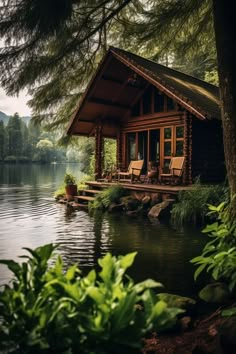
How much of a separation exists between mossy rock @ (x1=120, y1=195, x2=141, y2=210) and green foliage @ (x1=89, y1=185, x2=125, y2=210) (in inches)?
16.1

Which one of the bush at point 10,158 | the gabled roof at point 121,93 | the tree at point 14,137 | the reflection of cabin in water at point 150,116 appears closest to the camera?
the gabled roof at point 121,93

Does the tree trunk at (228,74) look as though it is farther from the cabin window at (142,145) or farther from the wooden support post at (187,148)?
the cabin window at (142,145)

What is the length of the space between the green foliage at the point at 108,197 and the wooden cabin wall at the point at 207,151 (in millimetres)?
3211

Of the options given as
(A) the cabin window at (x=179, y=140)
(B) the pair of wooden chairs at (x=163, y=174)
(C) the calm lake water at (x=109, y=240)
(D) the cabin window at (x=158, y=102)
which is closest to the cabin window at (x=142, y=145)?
(D) the cabin window at (x=158, y=102)

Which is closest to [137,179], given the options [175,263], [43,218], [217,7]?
[43,218]

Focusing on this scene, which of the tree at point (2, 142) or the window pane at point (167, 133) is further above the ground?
the tree at point (2, 142)

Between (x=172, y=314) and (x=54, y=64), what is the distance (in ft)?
19.0

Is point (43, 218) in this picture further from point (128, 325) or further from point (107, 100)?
point (128, 325)

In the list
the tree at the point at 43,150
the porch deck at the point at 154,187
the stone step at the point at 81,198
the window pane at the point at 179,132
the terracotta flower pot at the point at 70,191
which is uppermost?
the tree at the point at 43,150

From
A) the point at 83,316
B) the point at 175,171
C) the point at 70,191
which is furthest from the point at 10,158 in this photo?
the point at 83,316

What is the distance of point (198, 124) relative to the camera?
14.4 metres

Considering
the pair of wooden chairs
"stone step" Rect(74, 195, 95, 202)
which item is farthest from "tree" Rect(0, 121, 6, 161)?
"stone step" Rect(74, 195, 95, 202)

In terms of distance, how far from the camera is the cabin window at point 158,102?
649 inches

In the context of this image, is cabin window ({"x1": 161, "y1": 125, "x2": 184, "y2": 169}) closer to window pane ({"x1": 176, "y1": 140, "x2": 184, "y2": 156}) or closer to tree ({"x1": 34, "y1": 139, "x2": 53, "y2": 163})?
window pane ({"x1": 176, "y1": 140, "x2": 184, "y2": 156})
